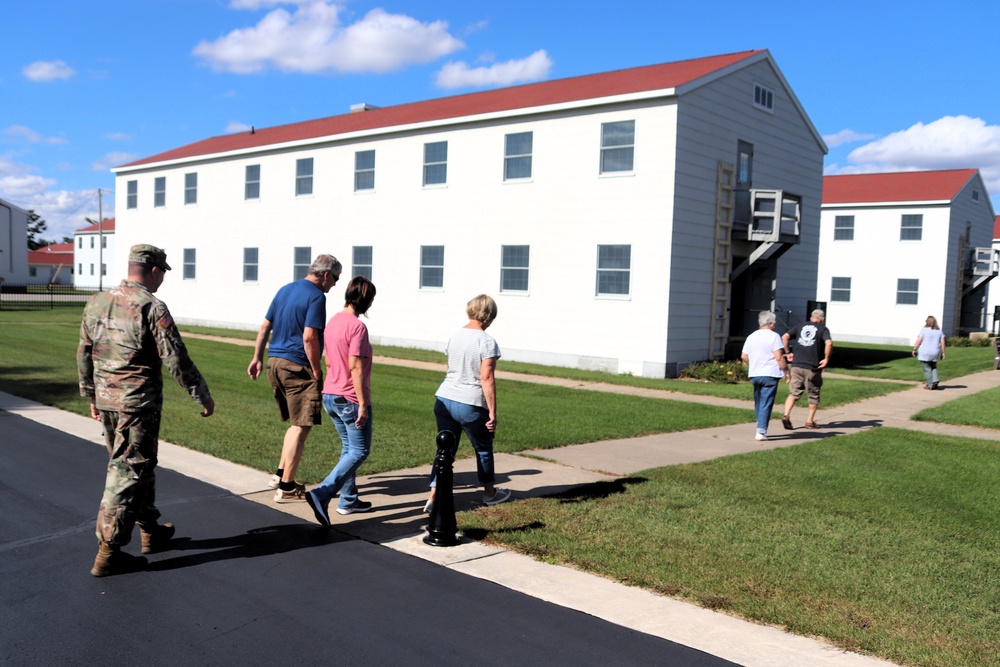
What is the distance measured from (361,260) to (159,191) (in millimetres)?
12569

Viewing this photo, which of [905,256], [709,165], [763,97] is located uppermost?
[763,97]

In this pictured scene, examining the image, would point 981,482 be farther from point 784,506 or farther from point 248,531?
point 248,531

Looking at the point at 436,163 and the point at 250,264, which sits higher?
the point at 436,163

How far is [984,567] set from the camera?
5863mm

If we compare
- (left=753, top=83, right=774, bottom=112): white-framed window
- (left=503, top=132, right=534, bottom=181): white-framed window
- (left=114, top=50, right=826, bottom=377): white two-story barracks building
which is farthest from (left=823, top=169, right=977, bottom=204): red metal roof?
(left=503, top=132, right=534, bottom=181): white-framed window

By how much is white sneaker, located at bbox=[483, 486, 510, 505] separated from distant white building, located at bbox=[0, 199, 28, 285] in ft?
245

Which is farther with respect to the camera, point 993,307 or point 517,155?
point 993,307

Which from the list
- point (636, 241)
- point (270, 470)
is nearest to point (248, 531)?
point (270, 470)

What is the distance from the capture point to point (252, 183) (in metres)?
29.4

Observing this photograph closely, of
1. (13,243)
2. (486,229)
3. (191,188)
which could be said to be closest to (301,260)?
(191,188)

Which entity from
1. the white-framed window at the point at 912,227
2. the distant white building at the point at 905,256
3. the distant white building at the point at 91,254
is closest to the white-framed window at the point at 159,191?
the distant white building at the point at 905,256

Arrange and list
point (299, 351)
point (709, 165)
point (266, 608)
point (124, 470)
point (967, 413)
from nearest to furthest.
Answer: point (266, 608), point (124, 470), point (299, 351), point (967, 413), point (709, 165)

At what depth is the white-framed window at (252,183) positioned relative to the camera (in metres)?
29.2

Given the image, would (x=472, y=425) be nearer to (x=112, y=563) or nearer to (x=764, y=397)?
(x=112, y=563)
